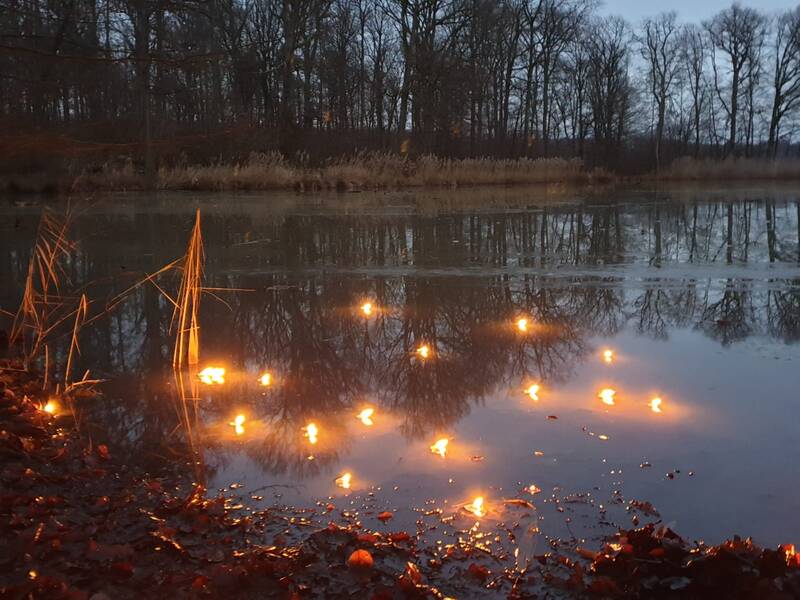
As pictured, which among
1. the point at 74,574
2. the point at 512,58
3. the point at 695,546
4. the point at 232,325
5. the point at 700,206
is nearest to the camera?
the point at 74,574

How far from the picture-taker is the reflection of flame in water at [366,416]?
3393 mm

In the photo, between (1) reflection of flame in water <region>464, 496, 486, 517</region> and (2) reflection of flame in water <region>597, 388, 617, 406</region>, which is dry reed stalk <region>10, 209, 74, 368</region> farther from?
(2) reflection of flame in water <region>597, 388, 617, 406</region>

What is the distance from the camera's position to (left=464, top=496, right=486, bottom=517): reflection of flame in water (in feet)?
8.09

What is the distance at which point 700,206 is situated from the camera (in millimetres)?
16062

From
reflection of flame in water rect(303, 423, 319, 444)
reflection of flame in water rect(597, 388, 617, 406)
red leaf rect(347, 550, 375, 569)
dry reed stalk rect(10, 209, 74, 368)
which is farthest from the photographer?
dry reed stalk rect(10, 209, 74, 368)

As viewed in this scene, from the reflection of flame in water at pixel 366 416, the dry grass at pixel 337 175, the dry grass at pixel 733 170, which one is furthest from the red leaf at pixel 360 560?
the dry grass at pixel 733 170

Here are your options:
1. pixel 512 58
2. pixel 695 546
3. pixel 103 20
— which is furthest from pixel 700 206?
pixel 512 58

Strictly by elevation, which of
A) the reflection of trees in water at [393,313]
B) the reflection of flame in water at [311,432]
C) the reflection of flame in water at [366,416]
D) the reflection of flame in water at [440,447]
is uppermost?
the reflection of trees in water at [393,313]

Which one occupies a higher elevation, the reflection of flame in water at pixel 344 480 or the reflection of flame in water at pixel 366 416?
the reflection of flame in water at pixel 366 416

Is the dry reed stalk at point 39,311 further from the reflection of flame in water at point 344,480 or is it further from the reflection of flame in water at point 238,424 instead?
the reflection of flame in water at point 344,480

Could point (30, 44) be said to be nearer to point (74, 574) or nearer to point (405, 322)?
point (405, 322)

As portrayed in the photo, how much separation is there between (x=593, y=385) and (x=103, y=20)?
3.93 m

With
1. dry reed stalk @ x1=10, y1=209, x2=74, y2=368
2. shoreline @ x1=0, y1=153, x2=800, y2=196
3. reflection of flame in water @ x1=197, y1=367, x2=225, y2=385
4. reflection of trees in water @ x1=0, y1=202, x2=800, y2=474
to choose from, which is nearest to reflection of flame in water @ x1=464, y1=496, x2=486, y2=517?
reflection of trees in water @ x1=0, y1=202, x2=800, y2=474

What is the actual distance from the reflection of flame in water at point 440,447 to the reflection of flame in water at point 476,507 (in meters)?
0.44
